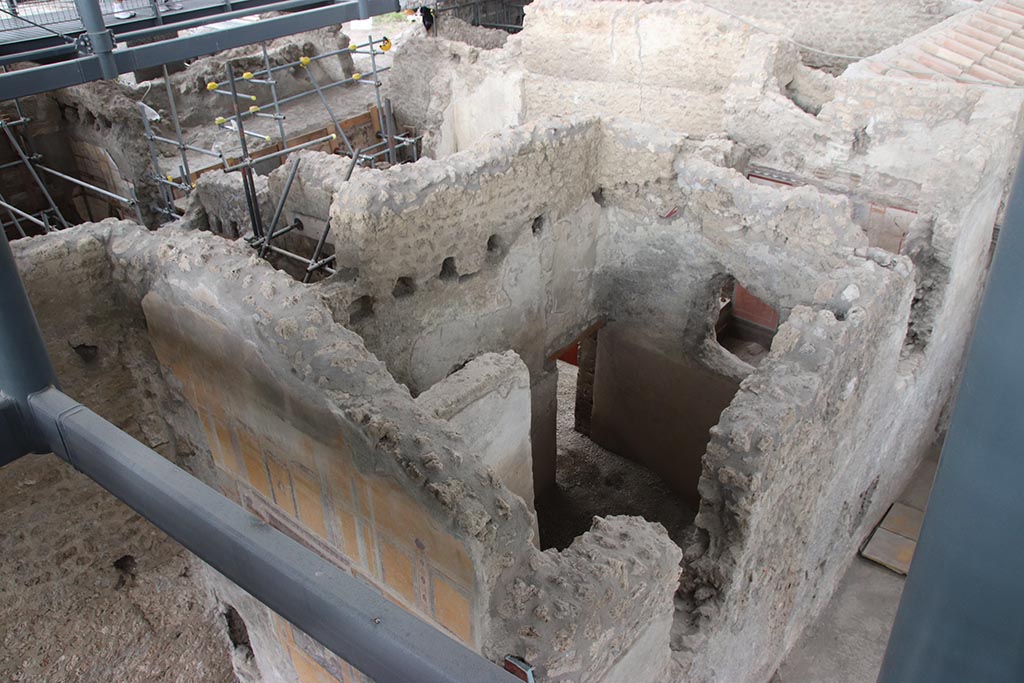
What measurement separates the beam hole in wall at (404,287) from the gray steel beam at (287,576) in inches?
126

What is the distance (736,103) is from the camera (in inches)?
277

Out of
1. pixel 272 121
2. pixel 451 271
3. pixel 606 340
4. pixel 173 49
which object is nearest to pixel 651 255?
pixel 606 340

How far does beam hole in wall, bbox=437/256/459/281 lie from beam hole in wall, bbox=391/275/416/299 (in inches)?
9.0

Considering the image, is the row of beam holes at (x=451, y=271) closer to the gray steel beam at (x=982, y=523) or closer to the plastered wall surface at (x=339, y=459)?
the plastered wall surface at (x=339, y=459)

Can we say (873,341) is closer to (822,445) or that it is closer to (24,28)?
(822,445)

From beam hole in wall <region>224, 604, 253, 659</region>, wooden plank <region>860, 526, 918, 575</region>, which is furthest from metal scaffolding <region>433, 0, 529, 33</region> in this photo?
beam hole in wall <region>224, 604, 253, 659</region>

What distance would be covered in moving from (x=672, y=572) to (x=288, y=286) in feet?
6.59

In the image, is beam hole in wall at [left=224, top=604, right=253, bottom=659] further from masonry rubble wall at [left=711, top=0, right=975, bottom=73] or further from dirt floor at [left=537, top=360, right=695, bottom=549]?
masonry rubble wall at [left=711, top=0, right=975, bottom=73]

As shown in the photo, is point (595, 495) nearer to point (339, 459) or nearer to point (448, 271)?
point (448, 271)

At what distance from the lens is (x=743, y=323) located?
879cm

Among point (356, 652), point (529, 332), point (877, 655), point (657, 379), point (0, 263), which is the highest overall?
point (0, 263)

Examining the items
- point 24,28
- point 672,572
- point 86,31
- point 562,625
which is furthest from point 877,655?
point 24,28

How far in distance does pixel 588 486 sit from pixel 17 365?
18.0 ft

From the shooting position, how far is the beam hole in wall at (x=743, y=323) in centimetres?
864
